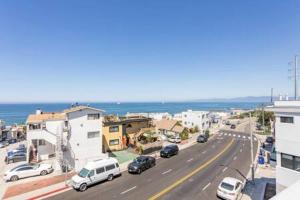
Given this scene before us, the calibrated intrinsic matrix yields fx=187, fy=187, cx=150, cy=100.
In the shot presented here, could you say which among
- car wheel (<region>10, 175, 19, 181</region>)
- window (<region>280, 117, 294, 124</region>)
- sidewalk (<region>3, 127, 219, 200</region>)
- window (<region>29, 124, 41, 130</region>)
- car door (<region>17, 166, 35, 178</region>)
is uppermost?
window (<region>280, 117, 294, 124</region>)

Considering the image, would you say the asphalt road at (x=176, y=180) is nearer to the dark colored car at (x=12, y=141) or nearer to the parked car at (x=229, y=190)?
the parked car at (x=229, y=190)

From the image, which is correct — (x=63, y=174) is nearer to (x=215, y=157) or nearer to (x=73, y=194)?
(x=73, y=194)

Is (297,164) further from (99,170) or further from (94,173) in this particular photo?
(94,173)

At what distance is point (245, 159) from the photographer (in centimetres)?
3444

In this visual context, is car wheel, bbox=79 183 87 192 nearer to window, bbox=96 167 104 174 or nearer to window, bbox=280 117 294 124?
window, bbox=96 167 104 174

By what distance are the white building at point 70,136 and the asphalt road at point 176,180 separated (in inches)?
303

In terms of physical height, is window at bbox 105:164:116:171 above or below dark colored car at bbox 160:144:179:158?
above

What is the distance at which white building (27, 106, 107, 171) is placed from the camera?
94.2 feet

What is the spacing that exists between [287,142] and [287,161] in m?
1.70

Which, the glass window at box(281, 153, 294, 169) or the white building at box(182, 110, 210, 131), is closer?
the glass window at box(281, 153, 294, 169)

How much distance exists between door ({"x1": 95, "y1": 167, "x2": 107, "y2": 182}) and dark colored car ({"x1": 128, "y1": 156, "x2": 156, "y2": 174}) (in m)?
4.53

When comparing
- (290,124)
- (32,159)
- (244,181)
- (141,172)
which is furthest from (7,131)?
(290,124)

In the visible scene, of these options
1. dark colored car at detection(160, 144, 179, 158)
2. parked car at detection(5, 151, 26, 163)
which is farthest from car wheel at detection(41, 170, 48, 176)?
dark colored car at detection(160, 144, 179, 158)

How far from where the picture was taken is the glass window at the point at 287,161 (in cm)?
1598
